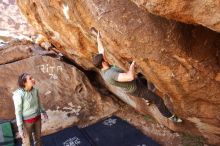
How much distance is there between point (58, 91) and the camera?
8.81 meters

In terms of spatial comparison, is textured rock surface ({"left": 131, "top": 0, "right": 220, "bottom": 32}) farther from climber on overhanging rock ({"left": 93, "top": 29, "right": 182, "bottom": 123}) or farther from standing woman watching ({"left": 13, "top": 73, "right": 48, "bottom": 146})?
standing woman watching ({"left": 13, "top": 73, "right": 48, "bottom": 146})

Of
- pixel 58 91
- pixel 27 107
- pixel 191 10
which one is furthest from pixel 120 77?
pixel 58 91

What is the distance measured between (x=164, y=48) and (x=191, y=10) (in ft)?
4.76

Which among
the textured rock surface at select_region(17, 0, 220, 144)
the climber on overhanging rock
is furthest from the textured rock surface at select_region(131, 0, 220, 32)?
the climber on overhanging rock

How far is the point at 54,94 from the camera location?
8781 mm

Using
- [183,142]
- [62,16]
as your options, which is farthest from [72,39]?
[183,142]

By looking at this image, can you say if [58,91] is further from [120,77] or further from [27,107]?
[120,77]

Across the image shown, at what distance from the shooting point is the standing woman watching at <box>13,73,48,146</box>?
18.2ft

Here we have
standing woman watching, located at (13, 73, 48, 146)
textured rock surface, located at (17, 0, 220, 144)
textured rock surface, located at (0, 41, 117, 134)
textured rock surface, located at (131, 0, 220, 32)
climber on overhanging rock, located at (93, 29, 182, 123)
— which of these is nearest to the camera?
textured rock surface, located at (131, 0, 220, 32)

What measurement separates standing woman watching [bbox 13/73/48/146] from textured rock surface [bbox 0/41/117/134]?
7.80 feet

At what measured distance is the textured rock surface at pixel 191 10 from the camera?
3047 millimetres

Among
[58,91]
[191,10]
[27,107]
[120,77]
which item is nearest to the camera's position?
[191,10]

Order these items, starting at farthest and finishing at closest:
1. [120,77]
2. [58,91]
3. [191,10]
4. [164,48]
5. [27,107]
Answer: [58,91] < [27,107] < [120,77] < [164,48] < [191,10]

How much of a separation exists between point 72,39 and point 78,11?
5.39ft
